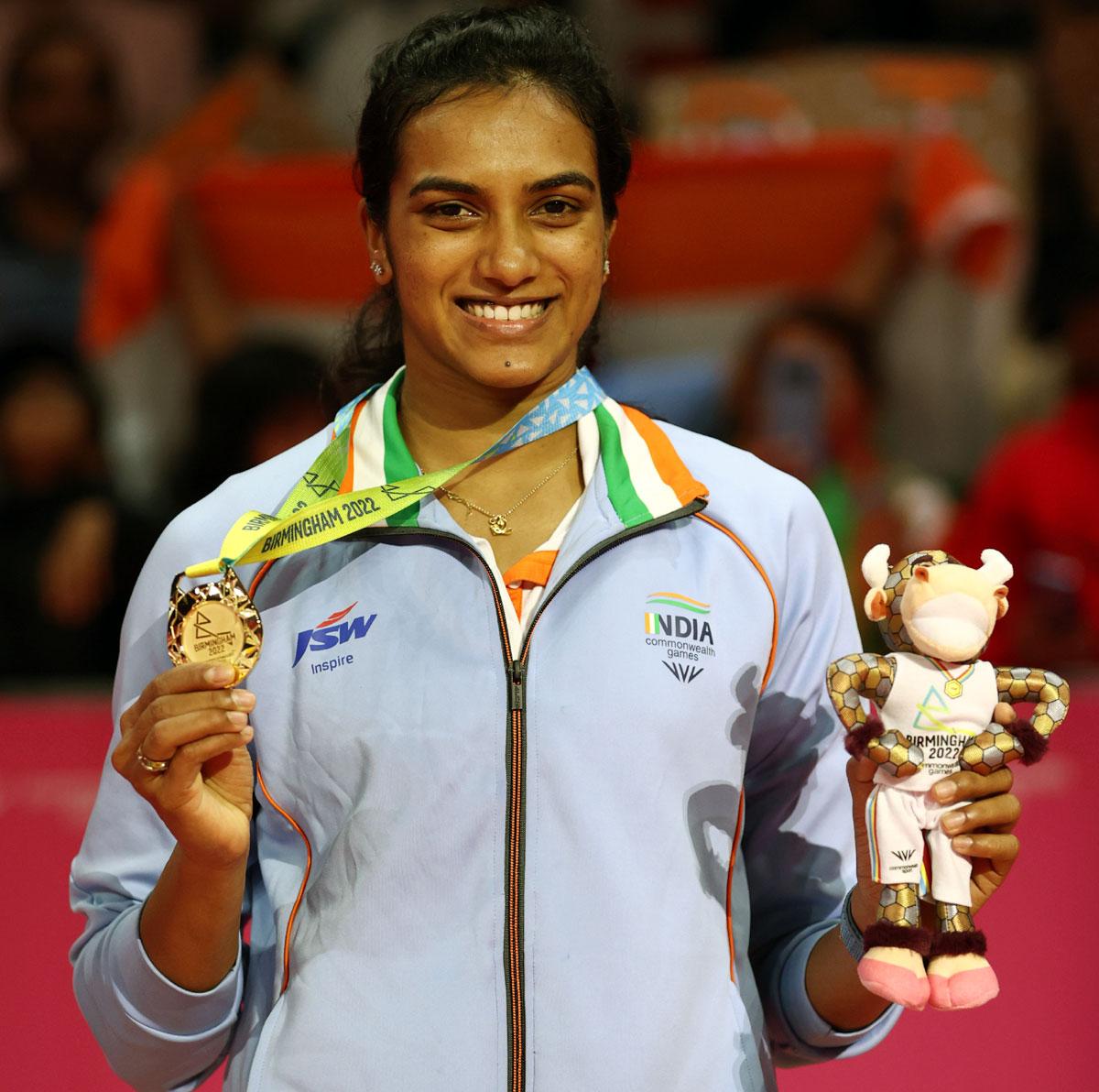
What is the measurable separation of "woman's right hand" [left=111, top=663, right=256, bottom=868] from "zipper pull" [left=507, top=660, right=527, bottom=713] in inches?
8.8

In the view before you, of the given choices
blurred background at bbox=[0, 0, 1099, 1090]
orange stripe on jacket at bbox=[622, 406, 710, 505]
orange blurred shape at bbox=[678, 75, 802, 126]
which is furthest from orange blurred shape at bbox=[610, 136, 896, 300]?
orange stripe on jacket at bbox=[622, 406, 710, 505]

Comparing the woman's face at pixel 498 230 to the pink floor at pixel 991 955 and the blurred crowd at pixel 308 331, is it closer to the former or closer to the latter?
the pink floor at pixel 991 955

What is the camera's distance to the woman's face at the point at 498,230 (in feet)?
5.30

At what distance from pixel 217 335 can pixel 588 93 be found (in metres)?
2.96

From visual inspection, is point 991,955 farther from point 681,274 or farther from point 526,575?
point 681,274

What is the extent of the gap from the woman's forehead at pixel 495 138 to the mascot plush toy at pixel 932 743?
48cm

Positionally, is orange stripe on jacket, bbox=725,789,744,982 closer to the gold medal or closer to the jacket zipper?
the jacket zipper

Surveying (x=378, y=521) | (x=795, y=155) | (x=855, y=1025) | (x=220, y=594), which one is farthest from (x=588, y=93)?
(x=795, y=155)

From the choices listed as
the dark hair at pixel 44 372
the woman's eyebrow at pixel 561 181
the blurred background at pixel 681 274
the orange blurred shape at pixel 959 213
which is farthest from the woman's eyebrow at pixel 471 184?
the orange blurred shape at pixel 959 213

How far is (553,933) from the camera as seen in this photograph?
5.05 feet

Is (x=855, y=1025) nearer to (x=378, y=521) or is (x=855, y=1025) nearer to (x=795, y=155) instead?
(x=378, y=521)

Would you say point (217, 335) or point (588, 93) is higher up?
point (217, 335)

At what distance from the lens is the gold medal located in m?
1.51

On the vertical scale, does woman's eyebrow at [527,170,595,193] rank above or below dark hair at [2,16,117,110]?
below
